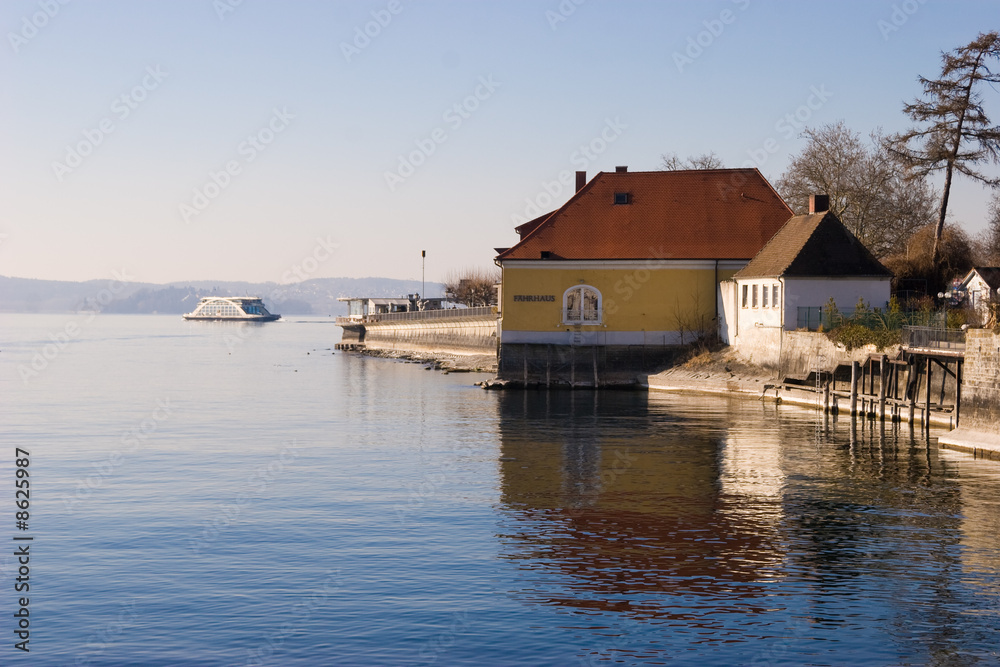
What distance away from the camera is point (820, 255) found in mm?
45656

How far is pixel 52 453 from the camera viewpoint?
3250 centimetres

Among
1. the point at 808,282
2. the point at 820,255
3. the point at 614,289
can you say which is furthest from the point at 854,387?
the point at 614,289

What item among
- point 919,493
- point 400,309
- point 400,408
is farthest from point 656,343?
point 400,309

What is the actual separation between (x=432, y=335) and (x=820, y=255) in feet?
178

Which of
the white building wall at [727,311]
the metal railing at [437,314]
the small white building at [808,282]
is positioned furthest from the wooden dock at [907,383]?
the metal railing at [437,314]

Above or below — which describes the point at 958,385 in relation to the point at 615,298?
below

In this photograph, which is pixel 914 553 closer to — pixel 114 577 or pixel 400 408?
pixel 114 577

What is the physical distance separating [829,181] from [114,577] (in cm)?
5467

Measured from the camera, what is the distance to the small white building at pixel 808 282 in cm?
4506

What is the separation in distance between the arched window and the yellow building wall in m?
0.28

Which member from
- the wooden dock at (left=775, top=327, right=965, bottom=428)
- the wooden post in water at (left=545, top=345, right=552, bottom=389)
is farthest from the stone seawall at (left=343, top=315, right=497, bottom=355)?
the wooden dock at (left=775, top=327, right=965, bottom=428)

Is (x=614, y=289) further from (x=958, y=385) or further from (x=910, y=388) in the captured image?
(x=958, y=385)

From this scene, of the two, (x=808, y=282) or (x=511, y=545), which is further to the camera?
(x=808, y=282)

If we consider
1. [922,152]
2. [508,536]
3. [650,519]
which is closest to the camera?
[508,536]
